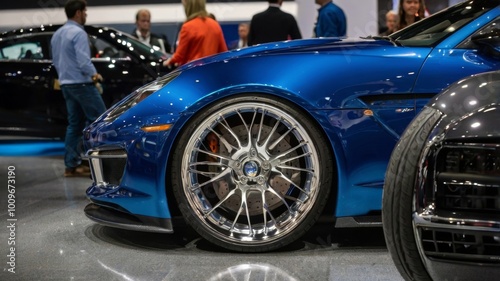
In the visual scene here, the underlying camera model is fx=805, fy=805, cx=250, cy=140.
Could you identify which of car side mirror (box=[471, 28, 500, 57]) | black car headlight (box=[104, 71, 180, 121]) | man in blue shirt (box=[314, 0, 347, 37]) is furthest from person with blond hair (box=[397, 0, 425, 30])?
black car headlight (box=[104, 71, 180, 121])

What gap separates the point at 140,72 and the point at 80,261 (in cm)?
419

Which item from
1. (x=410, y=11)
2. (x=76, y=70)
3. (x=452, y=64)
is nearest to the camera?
Result: (x=452, y=64)

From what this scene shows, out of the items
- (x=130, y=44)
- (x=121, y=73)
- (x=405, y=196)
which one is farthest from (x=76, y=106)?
(x=405, y=196)

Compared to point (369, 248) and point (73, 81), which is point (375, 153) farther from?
point (73, 81)

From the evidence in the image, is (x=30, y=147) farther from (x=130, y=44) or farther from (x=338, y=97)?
(x=338, y=97)

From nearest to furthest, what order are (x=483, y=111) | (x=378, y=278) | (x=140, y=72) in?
(x=483, y=111) < (x=378, y=278) < (x=140, y=72)

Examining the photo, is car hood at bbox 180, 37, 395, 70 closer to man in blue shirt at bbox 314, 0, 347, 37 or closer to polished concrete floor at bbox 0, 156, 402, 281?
polished concrete floor at bbox 0, 156, 402, 281

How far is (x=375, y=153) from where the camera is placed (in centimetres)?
397

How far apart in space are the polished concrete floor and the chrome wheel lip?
14cm

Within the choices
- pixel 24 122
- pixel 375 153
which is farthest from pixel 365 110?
pixel 24 122

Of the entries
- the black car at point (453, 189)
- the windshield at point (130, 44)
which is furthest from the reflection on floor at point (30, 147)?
the black car at point (453, 189)

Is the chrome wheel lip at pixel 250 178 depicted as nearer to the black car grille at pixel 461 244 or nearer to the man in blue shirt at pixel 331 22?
the black car grille at pixel 461 244

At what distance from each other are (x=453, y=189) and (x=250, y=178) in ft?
5.26

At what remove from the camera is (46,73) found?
8.15 meters
